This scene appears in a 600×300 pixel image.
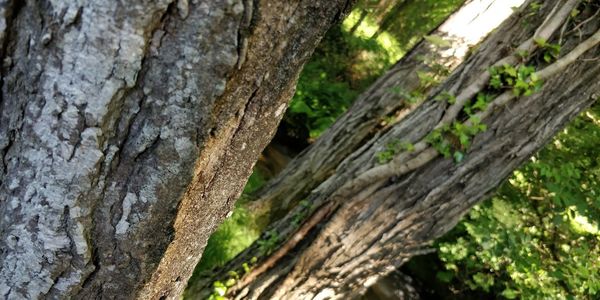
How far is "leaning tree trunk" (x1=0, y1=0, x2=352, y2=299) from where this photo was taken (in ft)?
2.09

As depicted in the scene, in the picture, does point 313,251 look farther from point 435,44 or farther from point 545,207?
point 545,207

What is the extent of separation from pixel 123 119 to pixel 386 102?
11.3 feet

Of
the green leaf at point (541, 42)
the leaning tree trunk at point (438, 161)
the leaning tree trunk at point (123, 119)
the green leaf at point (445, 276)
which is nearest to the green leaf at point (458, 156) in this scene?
the leaning tree trunk at point (438, 161)

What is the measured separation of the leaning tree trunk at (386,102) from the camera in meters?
3.71

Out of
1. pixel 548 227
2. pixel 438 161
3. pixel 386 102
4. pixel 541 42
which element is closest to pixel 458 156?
pixel 438 161

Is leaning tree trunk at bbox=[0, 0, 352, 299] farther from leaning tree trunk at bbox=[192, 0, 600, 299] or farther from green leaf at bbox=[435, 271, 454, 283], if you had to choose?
green leaf at bbox=[435, 271, 454, 283]

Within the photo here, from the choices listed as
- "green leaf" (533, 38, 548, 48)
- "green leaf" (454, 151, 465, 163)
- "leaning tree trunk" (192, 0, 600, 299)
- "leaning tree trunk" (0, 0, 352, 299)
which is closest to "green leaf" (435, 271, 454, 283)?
"leaning tree trunk" (192, 0, 600, 299)

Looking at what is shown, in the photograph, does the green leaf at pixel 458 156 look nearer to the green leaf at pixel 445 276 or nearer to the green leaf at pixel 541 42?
the green leaf at pixel 541 42

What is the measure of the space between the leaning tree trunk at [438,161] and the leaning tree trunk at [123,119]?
1.56 metres

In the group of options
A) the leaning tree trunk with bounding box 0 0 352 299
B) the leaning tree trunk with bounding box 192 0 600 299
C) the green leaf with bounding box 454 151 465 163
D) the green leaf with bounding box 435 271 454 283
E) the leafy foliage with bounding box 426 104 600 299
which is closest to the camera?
the leaning tree trunk with bounding box 0 0 352 299

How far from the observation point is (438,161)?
228 cm

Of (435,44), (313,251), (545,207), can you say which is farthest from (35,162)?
(545,207)

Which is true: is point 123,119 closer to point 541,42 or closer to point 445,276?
point 541,42

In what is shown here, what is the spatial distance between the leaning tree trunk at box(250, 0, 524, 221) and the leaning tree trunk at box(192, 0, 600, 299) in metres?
1.11
